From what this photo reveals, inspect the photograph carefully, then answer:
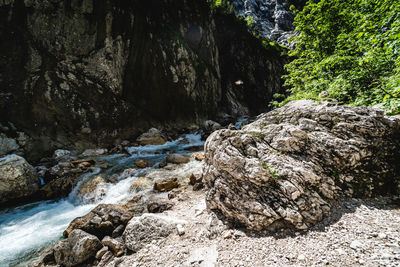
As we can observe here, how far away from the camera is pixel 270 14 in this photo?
62.0m

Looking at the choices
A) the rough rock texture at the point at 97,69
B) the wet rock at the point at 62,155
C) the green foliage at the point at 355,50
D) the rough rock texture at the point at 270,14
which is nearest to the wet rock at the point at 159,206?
the green foliage at the point at 355,50

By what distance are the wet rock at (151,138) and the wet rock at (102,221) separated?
11.6 meters

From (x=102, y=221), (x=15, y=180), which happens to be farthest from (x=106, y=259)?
(x=15, y=180)

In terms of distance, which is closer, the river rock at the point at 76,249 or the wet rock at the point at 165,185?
the river rock at the point at 76,249

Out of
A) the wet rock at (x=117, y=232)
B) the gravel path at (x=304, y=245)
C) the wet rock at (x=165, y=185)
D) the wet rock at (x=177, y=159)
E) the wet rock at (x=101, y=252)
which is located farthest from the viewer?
the wet rock at (x=177, y=159)

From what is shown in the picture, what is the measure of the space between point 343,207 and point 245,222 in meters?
1.76

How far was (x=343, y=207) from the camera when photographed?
2.75 meters

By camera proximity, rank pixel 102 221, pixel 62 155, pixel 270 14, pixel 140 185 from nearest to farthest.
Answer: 1. pixel 102 221
2. pixel 140 185
3. pixel 62 155
4. pixel 270 14

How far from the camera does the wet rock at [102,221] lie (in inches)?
174

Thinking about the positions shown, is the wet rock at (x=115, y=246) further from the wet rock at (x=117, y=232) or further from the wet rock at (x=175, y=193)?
the wet rock at (x=175, y=193)

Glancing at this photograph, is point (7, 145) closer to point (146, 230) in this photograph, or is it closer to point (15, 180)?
point (15, 180)

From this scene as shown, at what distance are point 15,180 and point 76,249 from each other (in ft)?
22.6

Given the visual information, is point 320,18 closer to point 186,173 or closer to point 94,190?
point 186,173

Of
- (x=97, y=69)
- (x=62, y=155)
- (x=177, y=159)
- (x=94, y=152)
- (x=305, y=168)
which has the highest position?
(x=97, y=69)
